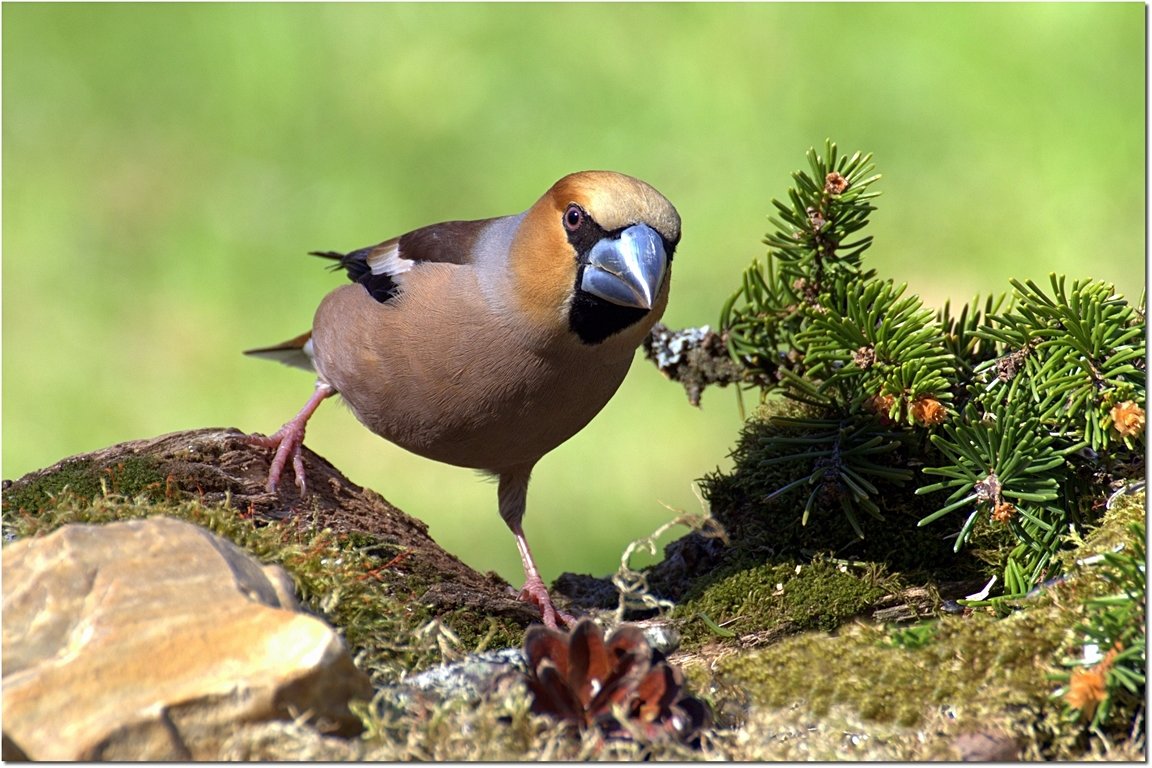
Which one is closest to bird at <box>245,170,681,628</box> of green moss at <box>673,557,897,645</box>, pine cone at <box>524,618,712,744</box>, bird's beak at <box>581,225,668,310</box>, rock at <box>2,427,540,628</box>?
bird's beak at <box>581,225,668,310</box>

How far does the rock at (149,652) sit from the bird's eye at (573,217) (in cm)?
163

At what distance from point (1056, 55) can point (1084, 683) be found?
19.4 ft

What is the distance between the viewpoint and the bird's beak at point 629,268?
3354 millimetres

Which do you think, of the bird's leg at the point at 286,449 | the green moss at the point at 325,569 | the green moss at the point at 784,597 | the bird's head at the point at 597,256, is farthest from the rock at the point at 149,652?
the bird's head at the point at 597,256

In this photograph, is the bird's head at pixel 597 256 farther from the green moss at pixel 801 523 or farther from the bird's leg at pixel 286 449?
the bird's leg at pixel 286 449

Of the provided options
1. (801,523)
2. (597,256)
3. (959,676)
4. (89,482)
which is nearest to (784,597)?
(801,523)

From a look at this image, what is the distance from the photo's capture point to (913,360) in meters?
3.38

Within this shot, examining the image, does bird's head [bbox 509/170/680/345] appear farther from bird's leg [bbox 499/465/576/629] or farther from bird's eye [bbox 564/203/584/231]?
bird's leg [bbox 499/465/576/629]

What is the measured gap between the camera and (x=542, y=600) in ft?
12.6

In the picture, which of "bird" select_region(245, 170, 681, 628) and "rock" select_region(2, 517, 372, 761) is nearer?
"rock" select_region(2, 517, 372, 761)

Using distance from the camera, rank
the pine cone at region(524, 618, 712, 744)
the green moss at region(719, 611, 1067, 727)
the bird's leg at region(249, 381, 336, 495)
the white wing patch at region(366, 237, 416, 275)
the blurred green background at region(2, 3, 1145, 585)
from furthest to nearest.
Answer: the blurred green background at region(2, 3, 1145, 585), the white wing patch at region(366, 237, 416, 275), the bird's leg at region(249, 381, 336, 495), the green moss at region(719, 611, 1067, 727), the pine cone at region(524, 618, 712, 744)

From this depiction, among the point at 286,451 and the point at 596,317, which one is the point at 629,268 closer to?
the point at 596,317

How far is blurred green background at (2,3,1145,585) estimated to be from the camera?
21.5 ft

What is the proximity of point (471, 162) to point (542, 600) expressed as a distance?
4.23m
